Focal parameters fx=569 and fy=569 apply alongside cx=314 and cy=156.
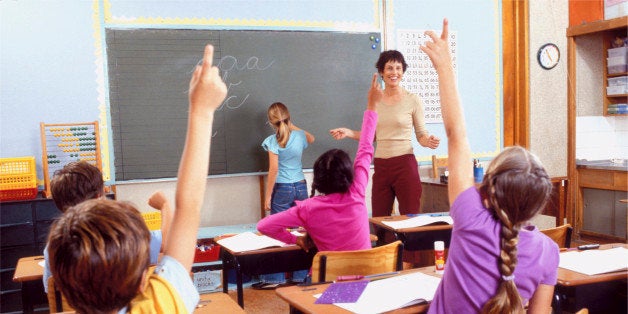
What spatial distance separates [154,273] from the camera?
106 centimetres

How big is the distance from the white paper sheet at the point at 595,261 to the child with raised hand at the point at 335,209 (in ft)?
2.90

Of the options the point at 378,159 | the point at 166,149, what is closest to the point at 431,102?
the point at 378,159

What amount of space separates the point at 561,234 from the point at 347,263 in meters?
1.10

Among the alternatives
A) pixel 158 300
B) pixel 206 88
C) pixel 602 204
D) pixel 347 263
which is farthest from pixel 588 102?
pixel 158 300

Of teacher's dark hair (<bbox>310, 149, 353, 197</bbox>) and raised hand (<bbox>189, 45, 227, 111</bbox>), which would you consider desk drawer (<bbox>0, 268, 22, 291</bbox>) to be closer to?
teacher's dark hair (<bbox>310, 149, 353, 197</bbox>)

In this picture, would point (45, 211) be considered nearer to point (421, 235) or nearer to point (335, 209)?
point (335, 209)

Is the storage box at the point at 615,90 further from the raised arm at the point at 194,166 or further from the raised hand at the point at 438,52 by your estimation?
the raised arm at the point at 194,166

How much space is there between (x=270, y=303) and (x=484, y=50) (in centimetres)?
332

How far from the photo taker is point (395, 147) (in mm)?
4230

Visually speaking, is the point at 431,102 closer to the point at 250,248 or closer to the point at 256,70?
the point at 256,70

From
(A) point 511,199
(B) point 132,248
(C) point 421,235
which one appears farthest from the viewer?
(C) point 421,235

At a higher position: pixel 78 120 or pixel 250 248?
pixel 78 120

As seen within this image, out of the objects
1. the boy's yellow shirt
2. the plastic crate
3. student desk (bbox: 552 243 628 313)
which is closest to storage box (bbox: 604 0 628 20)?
student desk (bbox: 552 243 628 313)

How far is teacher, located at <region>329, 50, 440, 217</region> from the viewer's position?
4168 millimetres
